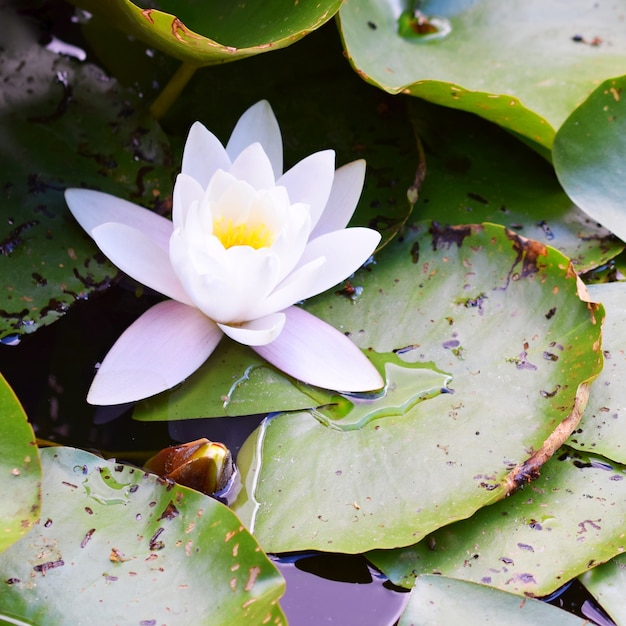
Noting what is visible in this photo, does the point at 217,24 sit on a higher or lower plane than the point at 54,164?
higher

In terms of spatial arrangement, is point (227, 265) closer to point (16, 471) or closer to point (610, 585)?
point (16, 471)

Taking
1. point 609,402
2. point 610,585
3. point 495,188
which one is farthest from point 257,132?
point 610,585

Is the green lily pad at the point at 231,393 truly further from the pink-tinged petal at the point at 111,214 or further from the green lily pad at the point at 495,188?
the green lily pad at the point at 495,188

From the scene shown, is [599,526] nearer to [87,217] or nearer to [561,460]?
[561,460]

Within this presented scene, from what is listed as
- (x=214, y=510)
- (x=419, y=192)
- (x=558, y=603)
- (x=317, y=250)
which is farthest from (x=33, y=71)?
(x=558, y=603)

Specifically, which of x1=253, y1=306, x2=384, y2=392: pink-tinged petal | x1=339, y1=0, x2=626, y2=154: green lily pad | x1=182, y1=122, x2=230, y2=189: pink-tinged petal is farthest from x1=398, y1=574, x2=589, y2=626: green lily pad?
x1=339, y1=0, x2=626, y2=154: green lily pad
